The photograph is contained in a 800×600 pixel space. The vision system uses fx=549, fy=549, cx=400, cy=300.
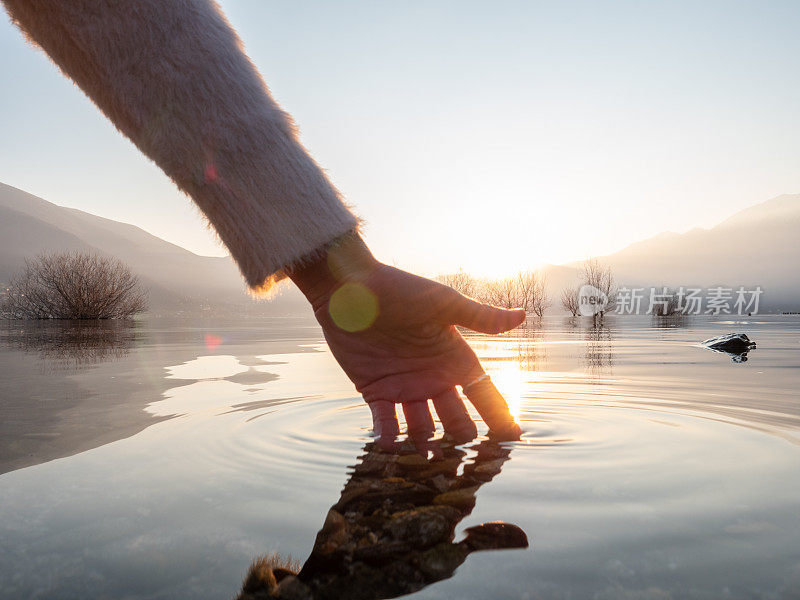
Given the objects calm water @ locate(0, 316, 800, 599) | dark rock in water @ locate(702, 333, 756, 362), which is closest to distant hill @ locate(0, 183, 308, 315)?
dark rock in water @ locate(702, 333, 756, 362)

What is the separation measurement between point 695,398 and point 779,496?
86.1 inches

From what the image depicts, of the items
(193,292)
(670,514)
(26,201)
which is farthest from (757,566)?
(26,201)

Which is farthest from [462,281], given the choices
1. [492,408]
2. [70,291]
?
[492,408]

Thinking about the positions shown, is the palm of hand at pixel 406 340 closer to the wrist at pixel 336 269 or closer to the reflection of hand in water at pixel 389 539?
the wrist at pixel 336 269

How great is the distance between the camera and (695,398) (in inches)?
142

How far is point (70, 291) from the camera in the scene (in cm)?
2262

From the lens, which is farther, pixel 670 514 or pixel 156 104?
pixel 156 104

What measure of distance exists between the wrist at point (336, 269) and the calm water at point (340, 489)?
2.15 feet

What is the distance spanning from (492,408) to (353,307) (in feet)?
2.59

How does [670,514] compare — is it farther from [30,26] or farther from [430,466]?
[30,26]

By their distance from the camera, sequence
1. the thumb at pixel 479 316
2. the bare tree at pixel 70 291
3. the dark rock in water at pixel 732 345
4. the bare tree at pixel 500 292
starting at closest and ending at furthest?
the thumb at pixel 479 316 < the dark rock in water at pixel 732 345 < the bare tree at pixel 70 291 < the bare tree at pixel 500 292

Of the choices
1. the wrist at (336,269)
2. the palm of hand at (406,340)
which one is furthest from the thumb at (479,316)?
the wrist at (336,269)

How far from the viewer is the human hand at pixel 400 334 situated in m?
2.21

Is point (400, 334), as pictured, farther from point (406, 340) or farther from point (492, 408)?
point (492, 408)
